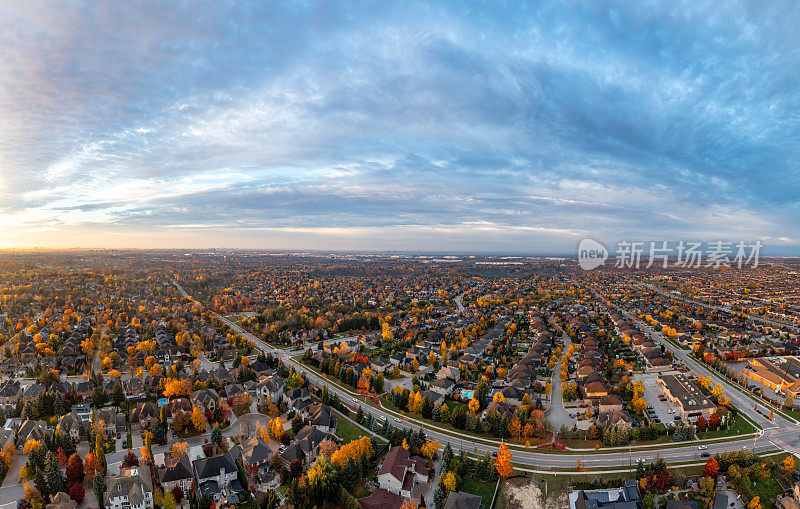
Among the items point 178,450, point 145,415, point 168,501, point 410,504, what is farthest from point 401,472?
point 145,415

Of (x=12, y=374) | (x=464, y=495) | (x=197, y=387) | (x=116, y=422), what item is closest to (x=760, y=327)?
(x=464, y=495)

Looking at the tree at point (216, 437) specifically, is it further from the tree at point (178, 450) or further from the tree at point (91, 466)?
the tree at point (91, 466)

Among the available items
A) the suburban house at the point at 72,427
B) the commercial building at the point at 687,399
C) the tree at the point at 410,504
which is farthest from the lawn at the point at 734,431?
the suburban house at the point at 72,427

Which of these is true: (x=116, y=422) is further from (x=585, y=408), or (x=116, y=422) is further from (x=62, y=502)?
(x=585, y=408)

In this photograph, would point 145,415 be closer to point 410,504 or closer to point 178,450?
point 178,450

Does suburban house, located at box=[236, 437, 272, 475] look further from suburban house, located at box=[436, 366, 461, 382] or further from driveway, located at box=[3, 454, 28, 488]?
suburban house, located at box=[436, 366, 461, 382]

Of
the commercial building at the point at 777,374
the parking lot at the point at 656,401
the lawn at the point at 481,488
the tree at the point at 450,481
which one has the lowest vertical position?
the lawn at the point at 481,488
